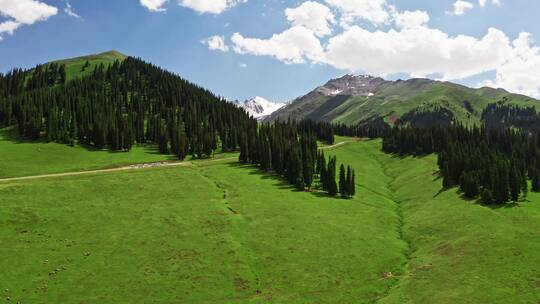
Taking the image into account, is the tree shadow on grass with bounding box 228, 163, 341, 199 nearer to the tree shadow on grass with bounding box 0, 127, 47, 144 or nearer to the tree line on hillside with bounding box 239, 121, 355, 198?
the tree line on hillside with bounding box 239, 121, 355, 198

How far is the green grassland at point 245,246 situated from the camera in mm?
56406

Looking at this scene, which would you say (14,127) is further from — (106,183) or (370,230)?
(370,230)

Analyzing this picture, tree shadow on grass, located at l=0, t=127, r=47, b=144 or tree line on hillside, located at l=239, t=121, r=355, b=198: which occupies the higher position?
tree shadow on grass, located at l=0, t=127, r=47, b=144

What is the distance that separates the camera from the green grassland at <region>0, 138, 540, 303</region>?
56.4m

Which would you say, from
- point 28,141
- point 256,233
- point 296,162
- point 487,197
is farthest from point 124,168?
point 487,197

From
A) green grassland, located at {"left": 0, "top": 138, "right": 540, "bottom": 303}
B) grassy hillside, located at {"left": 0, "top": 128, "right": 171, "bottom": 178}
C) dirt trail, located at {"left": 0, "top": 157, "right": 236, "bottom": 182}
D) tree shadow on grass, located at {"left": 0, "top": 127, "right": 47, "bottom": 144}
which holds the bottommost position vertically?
green grassland, located at {"left": 0, "top": 138, "right": 540, "bottom": 303}

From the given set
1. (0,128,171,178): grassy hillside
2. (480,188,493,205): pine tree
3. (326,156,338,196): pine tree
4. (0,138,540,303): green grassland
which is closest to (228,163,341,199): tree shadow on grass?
(326,156,338,196): pine tree

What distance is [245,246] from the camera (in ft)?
241

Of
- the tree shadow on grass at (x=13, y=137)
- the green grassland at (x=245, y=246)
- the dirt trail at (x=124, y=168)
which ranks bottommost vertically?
the green grassland at (x=245, y=246)

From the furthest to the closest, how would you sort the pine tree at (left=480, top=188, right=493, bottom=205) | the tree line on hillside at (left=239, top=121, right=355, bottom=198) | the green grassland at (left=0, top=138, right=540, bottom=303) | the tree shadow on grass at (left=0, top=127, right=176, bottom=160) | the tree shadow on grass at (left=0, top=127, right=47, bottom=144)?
the tree shadow on grass at (left=0, top=127, right=176, bottom=160) < the tree shadow on grass at (left=0, top=127, right=47, bottom=144) < the tree line on hillside at (left=239, top=121, right=355, bottom=198) < the pine tree at (left=480, top=188, right=493, bottom=205) < the green grassland at (left=0, top=138, right=540, bottom=303)

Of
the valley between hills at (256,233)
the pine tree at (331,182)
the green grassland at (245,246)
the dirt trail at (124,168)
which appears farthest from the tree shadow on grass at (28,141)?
the pine tree at (331,182)

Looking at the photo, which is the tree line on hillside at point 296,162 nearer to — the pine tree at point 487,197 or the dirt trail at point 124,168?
→ the dirt trail at point 124,168

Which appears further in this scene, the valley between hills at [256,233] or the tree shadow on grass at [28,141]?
the tree shadow on grass at [28,141]

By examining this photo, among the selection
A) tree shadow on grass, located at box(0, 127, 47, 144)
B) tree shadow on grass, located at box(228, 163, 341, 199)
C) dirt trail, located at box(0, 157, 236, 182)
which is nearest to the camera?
dirt trail, located at box(0, 157, 236, 182)
